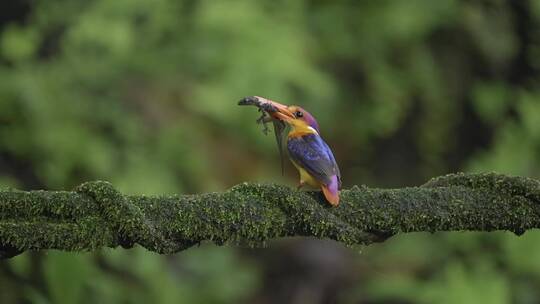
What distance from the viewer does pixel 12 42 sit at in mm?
3545

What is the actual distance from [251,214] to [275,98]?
227cm

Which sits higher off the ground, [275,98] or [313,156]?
[313,156]

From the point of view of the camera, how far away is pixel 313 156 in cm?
164

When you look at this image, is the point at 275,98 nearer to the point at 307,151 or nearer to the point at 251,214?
the point at 307,151

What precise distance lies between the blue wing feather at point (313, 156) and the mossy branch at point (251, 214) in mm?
43

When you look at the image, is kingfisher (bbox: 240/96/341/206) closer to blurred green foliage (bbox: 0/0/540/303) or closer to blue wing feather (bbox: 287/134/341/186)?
blue wing feather (bbox: 287/134/341/186)

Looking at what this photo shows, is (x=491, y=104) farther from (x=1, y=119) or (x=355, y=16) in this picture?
(x=1, y=119)

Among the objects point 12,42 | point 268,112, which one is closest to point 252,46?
point 12,42

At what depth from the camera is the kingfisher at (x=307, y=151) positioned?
1.58 meters

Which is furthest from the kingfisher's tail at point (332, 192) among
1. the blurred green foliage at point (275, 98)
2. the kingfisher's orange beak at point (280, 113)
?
the blurred green foliage at point (275, 98)

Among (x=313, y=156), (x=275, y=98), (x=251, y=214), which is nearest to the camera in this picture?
(x=251, y=214)

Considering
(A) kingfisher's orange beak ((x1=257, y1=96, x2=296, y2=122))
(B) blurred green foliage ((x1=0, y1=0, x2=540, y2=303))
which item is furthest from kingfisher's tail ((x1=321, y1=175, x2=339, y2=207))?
(B) blurred green foliage ((x1=0, y1=0, x2=540, y2=303))

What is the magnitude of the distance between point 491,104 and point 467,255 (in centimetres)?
90

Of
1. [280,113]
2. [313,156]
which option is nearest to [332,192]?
[313,156]
